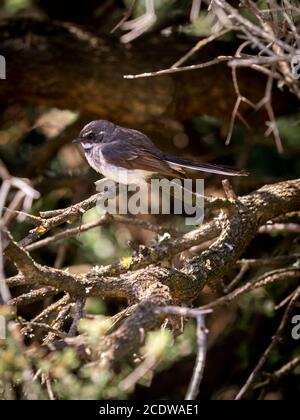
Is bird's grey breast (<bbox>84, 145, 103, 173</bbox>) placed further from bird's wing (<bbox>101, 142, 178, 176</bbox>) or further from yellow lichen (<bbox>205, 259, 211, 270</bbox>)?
yellow lichen (<bbox>205, 259, 211, 270</bbox>)

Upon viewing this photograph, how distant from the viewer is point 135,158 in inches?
184

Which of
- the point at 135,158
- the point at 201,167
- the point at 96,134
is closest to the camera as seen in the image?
the point at 201,167

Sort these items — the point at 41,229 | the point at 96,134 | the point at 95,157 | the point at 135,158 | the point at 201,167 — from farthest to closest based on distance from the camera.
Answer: the point at 96,134 → the point at 95,157 → the point at 135,158 → the point at 201,167 → the point at 41,229

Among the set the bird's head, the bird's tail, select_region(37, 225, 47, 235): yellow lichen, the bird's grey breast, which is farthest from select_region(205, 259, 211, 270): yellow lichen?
the bird's head

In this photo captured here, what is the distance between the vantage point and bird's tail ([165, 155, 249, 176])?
165 inches

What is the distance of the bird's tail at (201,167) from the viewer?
4.19 metres

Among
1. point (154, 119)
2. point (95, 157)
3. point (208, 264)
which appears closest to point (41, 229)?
point (208, 264)

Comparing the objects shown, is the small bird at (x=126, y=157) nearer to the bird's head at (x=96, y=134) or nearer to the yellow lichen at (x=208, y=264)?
the bird's head at (x=96, y=134)

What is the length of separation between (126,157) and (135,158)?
Result: 0.06m

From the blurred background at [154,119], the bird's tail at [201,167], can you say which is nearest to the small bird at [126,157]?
the bird's tail at [201,167]

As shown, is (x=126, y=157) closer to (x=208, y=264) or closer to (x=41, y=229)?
(x=208, y=264)

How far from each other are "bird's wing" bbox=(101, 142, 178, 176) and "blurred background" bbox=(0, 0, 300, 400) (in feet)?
2.67

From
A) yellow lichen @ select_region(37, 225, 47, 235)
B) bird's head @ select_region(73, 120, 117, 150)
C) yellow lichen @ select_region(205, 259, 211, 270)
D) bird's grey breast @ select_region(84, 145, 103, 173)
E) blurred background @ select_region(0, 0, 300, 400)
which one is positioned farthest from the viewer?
blurred background @ select_region(0, 0, 300, 400)

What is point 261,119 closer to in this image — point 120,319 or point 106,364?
point 120,319
